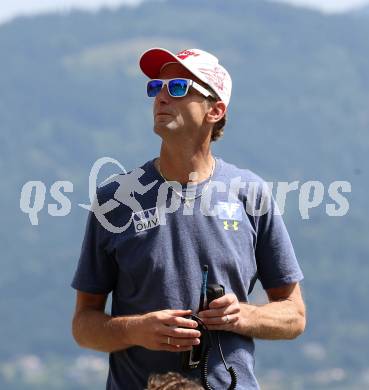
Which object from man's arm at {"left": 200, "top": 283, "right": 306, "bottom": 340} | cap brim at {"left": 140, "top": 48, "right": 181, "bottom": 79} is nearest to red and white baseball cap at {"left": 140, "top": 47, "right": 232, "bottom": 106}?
cap brim at {"left": 140, "top": 48, "right": 181, "bottom": 79}

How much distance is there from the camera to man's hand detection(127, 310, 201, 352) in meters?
5.93

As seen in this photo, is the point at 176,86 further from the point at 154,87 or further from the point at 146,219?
the point at 146,219

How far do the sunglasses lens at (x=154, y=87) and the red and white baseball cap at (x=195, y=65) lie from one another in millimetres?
67

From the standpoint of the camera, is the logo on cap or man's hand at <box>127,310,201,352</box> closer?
man's hand at <box>127,310,201,352</box>

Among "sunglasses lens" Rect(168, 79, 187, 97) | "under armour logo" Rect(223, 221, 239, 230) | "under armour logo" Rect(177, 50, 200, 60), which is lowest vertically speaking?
"under armour logo" Rect(223, 221, 239, 230)

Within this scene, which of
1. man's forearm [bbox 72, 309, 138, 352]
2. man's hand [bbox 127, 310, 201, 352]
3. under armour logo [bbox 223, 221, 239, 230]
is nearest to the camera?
man's hand [bbox 127, 310, 201, 352]

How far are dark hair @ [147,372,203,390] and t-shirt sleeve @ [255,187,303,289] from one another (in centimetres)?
89

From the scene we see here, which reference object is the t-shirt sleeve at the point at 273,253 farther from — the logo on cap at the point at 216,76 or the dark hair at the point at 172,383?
the dark hair at the point at 172,383

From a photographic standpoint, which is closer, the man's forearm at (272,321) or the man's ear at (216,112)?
the man's forearm at (272,321)

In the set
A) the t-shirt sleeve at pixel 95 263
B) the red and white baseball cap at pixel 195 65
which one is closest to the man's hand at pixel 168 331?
the t-shirt sleeve at pixel 95 263

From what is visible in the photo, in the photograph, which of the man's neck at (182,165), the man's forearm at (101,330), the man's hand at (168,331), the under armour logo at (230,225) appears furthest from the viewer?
the man's neck at (182,165)

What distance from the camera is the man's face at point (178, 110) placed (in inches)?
248

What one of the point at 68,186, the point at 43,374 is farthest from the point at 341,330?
the point at 68,186

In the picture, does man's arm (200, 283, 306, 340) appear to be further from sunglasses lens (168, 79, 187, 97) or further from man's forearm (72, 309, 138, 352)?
sunglasses lens (168, 79, 187, 97)
